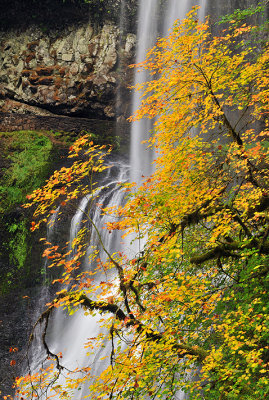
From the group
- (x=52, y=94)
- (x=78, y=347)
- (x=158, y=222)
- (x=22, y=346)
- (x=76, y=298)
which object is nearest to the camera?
(x=76, y=298)

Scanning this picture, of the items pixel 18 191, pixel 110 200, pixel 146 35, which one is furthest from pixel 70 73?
pixel 110 200

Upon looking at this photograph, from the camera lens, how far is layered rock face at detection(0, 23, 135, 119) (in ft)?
60.6

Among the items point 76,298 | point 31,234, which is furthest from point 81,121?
point 76,298

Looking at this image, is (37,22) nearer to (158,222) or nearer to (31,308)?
(31,308)

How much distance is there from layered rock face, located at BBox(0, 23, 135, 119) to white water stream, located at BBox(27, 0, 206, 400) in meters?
0.94

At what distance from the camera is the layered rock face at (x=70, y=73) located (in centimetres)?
1847

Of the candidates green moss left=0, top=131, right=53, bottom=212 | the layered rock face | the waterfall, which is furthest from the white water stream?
green moss left=0, top=131, right=53, bottom=212

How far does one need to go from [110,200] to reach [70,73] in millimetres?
7536

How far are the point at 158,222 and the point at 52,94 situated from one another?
1430 cm

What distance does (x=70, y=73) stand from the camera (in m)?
18.6

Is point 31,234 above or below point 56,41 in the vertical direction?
below

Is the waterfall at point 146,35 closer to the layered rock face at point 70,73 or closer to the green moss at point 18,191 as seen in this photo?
the layered rock face at point 70,73

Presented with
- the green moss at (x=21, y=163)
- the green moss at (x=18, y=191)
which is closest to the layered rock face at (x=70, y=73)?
the green moss at (x=21, y=163)

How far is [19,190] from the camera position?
1578 centimetres
